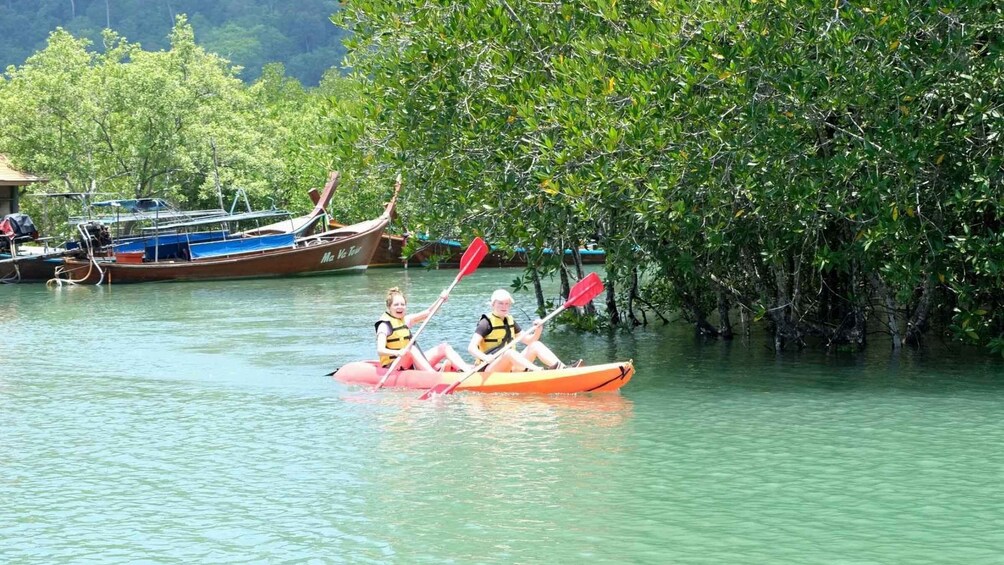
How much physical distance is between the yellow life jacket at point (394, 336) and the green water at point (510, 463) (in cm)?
51

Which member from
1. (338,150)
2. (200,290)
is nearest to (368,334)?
(338,150)

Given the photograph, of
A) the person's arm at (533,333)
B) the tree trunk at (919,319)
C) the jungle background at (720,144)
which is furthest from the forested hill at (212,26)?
the person's arm at (533,333)

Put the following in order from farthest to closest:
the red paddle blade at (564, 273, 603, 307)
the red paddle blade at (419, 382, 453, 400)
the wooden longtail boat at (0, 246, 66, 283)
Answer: the wooden longtail boat at (0, 246, 66, 283) → the red paddle blade at (564, 273, 603, 307) → the red paddle blade at (419, 382, 453, 400)

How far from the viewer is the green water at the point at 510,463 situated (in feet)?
27.8

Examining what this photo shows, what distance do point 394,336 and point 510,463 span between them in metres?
4.52

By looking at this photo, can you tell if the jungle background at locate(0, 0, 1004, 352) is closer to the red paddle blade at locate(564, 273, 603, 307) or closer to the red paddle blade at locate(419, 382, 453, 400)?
the red paddle blade at locate(564, 273, 603, 307)

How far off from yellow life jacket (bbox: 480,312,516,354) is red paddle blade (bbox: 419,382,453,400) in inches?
28.6

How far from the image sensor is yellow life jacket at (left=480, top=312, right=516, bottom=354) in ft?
48.4

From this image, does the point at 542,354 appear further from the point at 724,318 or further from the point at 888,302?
the point at 724,318

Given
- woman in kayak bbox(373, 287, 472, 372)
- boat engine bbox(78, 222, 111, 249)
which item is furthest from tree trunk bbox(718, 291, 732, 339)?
boat engine bbox(78, 222, 111, 249)

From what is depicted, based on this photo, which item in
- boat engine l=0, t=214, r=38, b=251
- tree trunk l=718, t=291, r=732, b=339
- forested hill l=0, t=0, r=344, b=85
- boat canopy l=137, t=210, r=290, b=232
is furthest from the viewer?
forested hill l=0, t=0, r=344, b=85

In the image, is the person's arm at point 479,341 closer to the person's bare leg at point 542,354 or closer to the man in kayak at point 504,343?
the man in kayak at point 504,343

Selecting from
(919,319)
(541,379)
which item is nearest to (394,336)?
(541,379)

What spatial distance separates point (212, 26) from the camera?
176 metres
